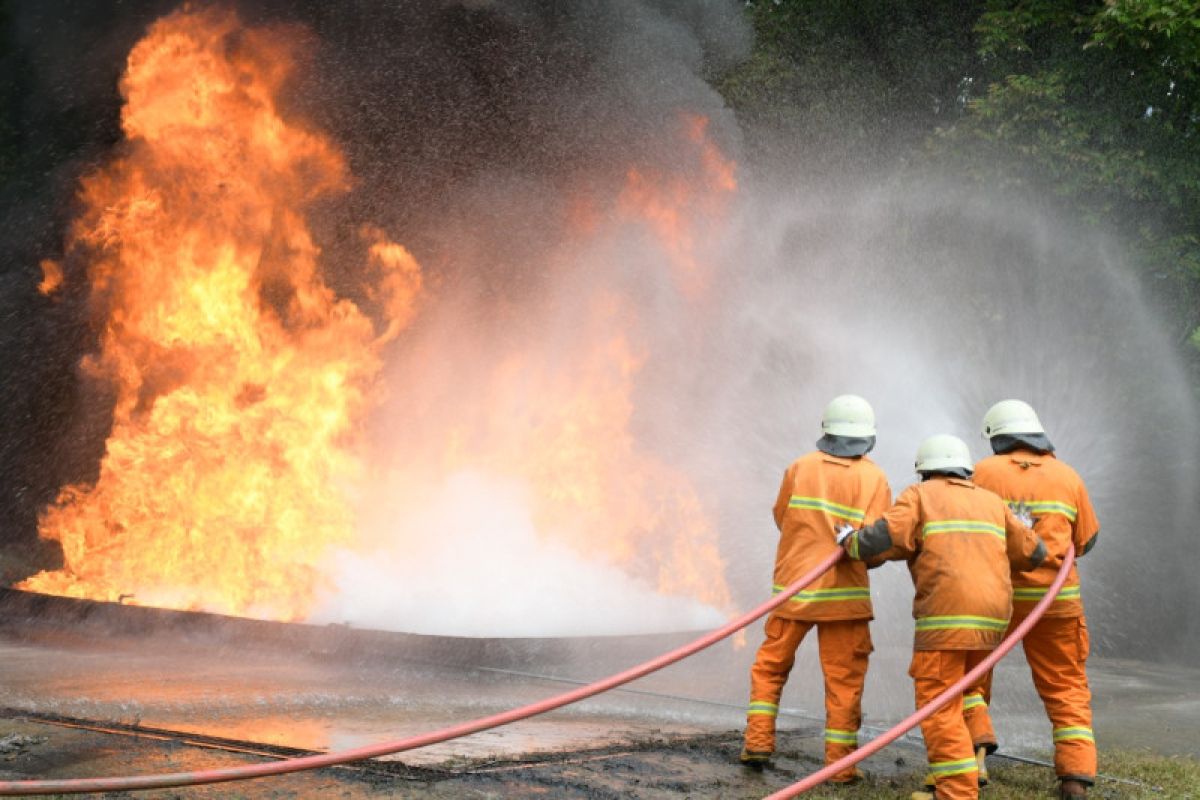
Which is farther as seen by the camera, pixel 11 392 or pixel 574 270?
pixel 11 392

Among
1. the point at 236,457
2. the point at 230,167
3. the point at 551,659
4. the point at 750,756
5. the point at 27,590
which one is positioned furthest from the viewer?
the point at 230,167

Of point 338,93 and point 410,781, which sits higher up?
point 338,93

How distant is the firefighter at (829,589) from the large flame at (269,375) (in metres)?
4.87

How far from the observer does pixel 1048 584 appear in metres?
5.75

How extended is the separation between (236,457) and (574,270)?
5186 mm

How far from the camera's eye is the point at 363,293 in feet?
46.8

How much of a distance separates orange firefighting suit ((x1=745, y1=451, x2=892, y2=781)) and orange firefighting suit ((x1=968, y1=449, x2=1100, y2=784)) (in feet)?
2.16

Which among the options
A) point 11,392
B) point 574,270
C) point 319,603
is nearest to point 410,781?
point 319,603

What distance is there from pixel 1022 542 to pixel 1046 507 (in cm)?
42

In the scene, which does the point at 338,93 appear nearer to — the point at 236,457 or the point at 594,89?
the point at 594,89

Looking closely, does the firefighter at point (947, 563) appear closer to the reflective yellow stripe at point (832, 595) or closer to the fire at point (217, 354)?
the reflective yellow stripe at point (832, 595)

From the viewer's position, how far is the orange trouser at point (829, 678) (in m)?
5.43

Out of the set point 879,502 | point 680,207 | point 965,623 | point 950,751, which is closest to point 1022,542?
point 965,623

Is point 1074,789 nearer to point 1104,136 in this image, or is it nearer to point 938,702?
point 938,702
